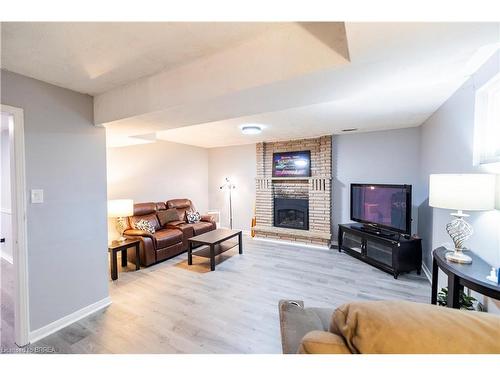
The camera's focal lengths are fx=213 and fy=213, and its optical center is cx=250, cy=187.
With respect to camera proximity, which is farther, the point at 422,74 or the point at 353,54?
the point at 422,74

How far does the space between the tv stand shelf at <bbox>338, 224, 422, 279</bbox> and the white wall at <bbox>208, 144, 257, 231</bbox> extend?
2642mm

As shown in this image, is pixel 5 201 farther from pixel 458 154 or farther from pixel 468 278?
pixel 458 154

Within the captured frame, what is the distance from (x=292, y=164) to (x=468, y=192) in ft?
11.7

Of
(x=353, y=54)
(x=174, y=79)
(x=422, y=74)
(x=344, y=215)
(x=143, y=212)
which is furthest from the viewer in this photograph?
(x=344, y=215)

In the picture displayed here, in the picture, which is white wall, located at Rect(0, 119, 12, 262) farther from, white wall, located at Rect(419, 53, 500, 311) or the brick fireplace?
white wall, located at Rect(419, 53, 500, 311)

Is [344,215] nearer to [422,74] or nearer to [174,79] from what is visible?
[422,74]

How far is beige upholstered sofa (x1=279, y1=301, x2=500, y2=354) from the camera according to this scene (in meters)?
0.55

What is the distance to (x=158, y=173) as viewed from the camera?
16.1 ft

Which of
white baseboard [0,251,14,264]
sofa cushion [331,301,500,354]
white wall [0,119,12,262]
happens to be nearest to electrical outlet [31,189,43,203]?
sofa cushion [331,301,500,354]

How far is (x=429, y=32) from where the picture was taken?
93cm

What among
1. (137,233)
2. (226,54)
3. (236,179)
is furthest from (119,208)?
(236,179)

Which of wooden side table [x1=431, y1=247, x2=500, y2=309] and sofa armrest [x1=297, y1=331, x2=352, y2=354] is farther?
wooden side table [x1=431, y1=247, x2=500, y2=309]
